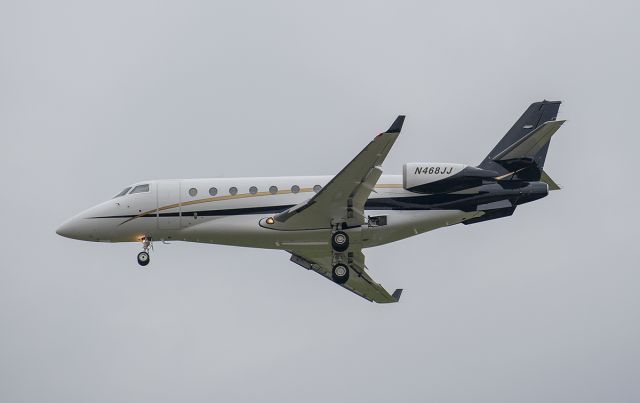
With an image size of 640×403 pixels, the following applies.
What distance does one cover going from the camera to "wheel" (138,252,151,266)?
44.4 metres

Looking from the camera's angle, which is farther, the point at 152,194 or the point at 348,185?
the point at 152,194

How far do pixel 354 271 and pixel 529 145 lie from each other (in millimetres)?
7729

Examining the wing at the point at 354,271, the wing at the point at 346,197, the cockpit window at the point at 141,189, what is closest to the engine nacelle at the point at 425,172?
the wing at the point at 346,197

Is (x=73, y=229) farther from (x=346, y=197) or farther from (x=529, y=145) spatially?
(x=529, y=145)

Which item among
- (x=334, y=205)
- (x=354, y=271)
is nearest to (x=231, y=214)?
(x=334, y=205)

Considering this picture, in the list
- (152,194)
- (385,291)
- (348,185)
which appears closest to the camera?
(348,185)

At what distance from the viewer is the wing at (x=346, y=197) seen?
40.2 m

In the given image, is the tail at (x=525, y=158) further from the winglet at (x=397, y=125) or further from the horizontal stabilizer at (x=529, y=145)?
the winglet at (x=397, y=125)

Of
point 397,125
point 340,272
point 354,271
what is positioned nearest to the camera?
point 397,125

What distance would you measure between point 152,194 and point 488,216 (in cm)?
1115

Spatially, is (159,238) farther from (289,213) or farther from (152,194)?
(289,213)

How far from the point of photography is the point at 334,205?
1668 inches

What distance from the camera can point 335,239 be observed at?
4291 cm

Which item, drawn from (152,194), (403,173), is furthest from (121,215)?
(403,173)
